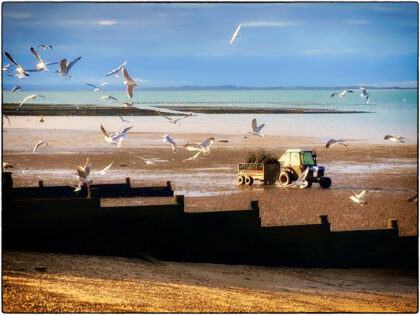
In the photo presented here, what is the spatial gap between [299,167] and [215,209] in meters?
1.05

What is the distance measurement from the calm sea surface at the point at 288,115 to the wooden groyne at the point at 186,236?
1.10 meters

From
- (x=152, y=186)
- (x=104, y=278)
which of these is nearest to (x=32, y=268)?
(x=104, y=278)

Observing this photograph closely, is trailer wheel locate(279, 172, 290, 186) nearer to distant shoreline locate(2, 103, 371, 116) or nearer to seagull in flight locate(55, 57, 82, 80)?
distant shoreline locate(2, 103, 371, 116)

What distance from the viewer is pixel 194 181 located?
8.02 m

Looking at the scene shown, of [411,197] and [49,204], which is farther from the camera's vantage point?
[411,197]

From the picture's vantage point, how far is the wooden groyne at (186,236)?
6.45 meters

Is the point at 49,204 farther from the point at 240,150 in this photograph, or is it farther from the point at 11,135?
the point at 240,150

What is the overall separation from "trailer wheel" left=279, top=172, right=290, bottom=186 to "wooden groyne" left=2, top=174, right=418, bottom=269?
126 centimetres

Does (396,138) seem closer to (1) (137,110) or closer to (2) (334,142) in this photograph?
(2) (334,142)

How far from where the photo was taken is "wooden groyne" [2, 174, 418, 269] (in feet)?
21.1

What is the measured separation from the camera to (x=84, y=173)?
7.45 meters

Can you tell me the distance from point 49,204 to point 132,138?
68.1 inches

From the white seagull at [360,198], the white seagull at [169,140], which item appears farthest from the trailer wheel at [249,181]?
the white seagull at [360,198]

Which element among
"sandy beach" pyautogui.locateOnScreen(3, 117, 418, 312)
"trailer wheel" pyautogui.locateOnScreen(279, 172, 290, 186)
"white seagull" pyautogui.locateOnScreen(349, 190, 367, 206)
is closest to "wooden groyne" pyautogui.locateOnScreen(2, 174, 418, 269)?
"sandy beach" pyautogui.locateOnScreen(3, 117, 418, 312)
